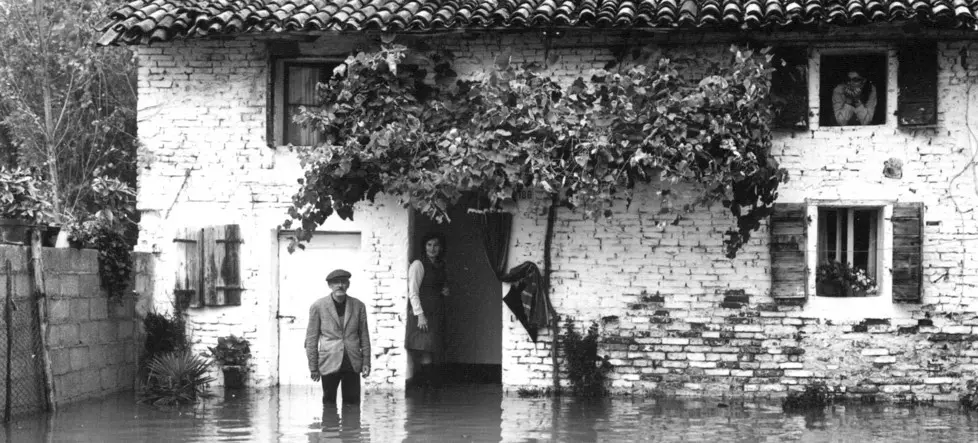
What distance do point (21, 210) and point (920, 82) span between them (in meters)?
9.82

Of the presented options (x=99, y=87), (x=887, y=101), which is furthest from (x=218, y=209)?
(x=99, y=87)

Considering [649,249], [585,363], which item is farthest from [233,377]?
[649,249]

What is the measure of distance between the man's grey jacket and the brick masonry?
2301 millimetres

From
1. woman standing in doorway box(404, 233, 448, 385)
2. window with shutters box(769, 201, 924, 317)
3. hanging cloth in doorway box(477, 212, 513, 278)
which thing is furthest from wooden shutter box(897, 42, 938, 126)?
woman standing in doorway box(404, 233, 448, 385)

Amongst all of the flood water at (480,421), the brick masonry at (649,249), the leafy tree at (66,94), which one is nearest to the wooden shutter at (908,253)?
the brick masonry at (649,249)

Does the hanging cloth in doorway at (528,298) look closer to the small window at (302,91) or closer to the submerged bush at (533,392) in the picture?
the submerged bush at (533,392)

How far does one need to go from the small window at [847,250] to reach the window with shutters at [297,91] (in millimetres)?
6157

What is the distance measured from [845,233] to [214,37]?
25.4 ft

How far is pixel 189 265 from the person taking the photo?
53.5 ft

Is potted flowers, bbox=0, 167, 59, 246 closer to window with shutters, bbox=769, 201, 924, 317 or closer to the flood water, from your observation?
the flood water

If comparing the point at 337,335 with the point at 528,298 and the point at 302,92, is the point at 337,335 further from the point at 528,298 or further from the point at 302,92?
the point at 302,92

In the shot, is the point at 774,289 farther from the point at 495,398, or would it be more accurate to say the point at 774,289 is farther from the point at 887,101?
the point at 495,398

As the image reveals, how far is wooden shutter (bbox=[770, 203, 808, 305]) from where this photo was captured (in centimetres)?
1529

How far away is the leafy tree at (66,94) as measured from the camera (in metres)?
24.6
